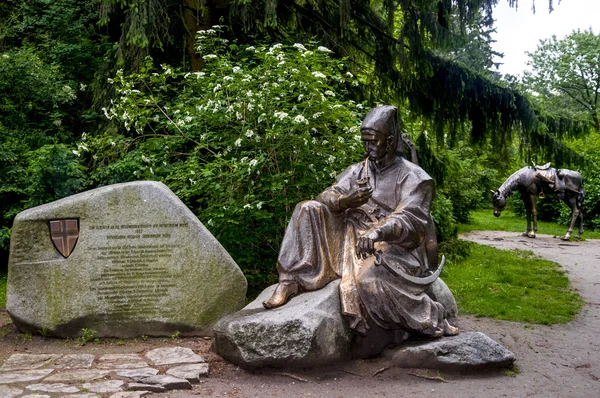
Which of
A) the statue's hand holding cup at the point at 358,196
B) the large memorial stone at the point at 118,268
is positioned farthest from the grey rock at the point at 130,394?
the statue's hand holding cup at the point at 358,196

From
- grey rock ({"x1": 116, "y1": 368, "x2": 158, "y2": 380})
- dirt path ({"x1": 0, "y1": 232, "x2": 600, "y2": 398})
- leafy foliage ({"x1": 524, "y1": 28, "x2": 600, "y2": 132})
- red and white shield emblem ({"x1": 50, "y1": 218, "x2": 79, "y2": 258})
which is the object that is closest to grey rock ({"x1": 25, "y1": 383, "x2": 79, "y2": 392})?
grey rock ({"x1": 116, "y1": 368, "x2": 158, "y2": 380})

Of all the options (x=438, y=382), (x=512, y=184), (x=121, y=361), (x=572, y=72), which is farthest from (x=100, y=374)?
(x=572, y=72)

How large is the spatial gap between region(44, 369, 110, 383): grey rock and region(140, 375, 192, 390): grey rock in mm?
402

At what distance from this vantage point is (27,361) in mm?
5863

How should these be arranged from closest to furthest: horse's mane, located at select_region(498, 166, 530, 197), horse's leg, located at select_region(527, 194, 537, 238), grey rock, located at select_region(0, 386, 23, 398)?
1. grey rock, located at select_region(0, 386, 23, 398)
2. horse's leg, located at select_region(527, 194, 537, 238)
3. horse's mane, located at select_region(498, 166, 530, 197)

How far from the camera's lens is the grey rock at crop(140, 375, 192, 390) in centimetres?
529

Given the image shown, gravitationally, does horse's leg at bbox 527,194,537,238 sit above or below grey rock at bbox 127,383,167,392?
above

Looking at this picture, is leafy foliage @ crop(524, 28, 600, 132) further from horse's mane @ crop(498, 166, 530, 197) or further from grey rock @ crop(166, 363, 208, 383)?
grey rock @ crop(166, 363, 208, 383)

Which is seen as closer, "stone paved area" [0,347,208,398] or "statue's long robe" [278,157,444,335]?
"stone paved area" [0,347,208,398]

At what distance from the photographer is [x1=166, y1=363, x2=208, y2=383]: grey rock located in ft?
18.0

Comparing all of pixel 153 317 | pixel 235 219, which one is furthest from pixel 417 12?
pixel 153 317

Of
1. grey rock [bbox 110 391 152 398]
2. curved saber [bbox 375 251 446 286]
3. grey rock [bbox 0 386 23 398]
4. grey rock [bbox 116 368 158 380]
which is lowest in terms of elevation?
grey rock [bbox 110 391 152 398]

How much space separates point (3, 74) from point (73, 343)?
6.48 m

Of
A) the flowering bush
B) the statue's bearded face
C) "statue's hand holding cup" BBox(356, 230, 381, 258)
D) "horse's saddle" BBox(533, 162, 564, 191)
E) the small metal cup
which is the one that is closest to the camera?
"statue's hand holding cup" BBox(356, 230, 381, 258)
